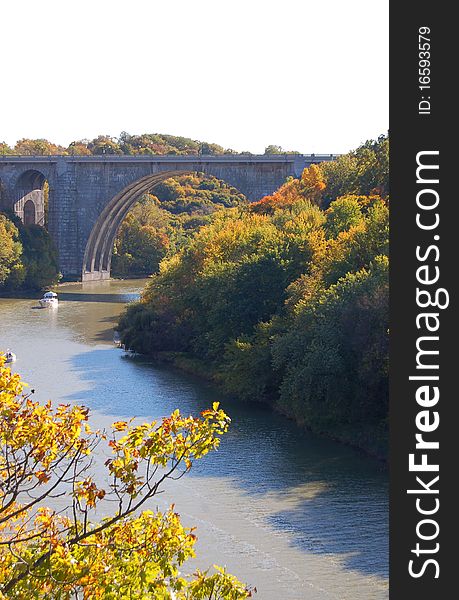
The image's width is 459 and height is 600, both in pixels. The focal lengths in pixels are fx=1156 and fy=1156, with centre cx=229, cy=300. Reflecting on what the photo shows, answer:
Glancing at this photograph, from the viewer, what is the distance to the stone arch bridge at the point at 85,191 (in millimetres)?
73375

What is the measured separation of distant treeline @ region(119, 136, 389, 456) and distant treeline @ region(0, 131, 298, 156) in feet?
174

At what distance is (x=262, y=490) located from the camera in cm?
2430

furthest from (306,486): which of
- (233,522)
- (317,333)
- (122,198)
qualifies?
(122,198)

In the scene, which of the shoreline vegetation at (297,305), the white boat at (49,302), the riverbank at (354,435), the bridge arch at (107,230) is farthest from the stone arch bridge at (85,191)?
the riverbank at (354,435)

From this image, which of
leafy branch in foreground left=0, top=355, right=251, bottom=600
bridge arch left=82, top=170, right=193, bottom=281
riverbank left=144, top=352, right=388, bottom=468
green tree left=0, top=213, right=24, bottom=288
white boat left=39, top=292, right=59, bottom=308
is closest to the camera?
leafy branch in foreground left=0, top=355, right=251, bottom=600

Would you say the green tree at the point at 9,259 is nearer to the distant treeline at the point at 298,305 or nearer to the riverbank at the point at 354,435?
the distant treeline at the point at 298,305

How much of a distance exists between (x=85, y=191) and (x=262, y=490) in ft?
177

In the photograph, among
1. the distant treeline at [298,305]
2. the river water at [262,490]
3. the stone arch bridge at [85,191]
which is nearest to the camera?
the river water at [262,490]

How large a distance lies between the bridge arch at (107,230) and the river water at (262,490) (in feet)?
115

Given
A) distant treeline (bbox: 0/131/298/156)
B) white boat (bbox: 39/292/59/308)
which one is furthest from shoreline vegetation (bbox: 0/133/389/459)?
distant treeline (bbox: 0/131/298/156)

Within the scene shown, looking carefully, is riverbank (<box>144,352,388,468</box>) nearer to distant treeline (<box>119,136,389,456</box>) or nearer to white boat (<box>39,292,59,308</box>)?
distant treeline (<box>119,136,389,456</box>)

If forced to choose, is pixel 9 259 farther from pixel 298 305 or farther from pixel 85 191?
pixel 298 305

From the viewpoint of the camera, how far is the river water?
64.4 feet

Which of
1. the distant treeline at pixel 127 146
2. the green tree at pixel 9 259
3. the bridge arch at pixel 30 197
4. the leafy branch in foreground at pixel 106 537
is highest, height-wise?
the distant treeline at pixel 127 146
